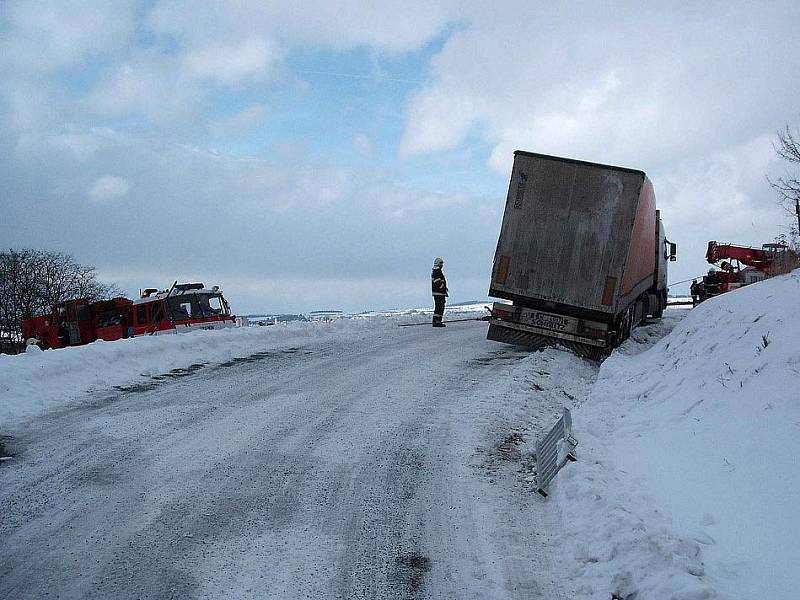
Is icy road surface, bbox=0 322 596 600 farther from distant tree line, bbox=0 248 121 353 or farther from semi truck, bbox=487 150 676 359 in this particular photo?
distant tree line, bbox=0 248 121 353

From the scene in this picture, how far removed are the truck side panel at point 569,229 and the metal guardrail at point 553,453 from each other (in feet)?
21.8

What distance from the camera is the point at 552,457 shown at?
6.17 meters

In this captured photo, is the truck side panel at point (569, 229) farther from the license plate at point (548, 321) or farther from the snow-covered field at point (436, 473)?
the snow-covered field at point (436, 473)

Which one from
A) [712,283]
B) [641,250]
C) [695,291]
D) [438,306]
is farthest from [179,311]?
[695,291]

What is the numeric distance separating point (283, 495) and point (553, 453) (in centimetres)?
262

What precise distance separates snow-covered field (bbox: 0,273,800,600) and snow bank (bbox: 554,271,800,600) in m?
0.02

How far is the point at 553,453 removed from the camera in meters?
6.26

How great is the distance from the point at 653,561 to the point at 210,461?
13.7 ft

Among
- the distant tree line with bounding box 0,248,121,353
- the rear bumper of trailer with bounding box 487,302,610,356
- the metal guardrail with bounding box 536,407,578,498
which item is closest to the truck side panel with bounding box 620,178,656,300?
the rear bumper of trailer with bounding box 487,302,610,356

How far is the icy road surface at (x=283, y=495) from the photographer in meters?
4.17

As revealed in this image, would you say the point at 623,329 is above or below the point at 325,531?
above

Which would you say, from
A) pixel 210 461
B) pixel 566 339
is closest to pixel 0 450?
pixel 210 461

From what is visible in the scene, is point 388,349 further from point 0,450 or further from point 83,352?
point 0,450

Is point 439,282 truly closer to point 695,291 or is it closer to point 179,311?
point 179,311
